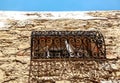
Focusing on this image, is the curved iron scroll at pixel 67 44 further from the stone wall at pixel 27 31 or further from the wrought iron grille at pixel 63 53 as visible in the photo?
the stone wall at pixel 27 31

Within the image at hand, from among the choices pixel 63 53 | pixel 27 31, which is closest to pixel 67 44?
pixel 63 53

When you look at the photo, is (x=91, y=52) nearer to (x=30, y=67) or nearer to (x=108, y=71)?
(x=108, y=71)

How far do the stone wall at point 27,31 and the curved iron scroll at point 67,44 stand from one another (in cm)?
10

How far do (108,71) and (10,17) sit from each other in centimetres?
207

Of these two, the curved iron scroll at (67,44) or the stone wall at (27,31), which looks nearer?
the stone wall at (27,31)

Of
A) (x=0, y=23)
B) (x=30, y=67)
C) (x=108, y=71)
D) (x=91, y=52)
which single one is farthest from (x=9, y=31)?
(x=108, y=71)

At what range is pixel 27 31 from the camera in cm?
544

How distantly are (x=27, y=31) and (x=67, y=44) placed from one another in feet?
2.31

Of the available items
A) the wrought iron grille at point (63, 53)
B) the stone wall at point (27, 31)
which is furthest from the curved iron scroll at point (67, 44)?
the stone wall at point (27, 31)

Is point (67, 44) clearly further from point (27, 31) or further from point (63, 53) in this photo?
point (27, 31)

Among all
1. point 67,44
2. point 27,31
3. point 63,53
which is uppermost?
point 27,31

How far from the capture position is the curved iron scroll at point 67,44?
5.03 m

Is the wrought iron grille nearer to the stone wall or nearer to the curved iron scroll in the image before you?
the curved iron scroll

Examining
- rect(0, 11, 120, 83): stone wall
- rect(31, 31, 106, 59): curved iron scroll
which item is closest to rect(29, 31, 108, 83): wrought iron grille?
rect(31, 31, 106, 59): curved iron scroll
